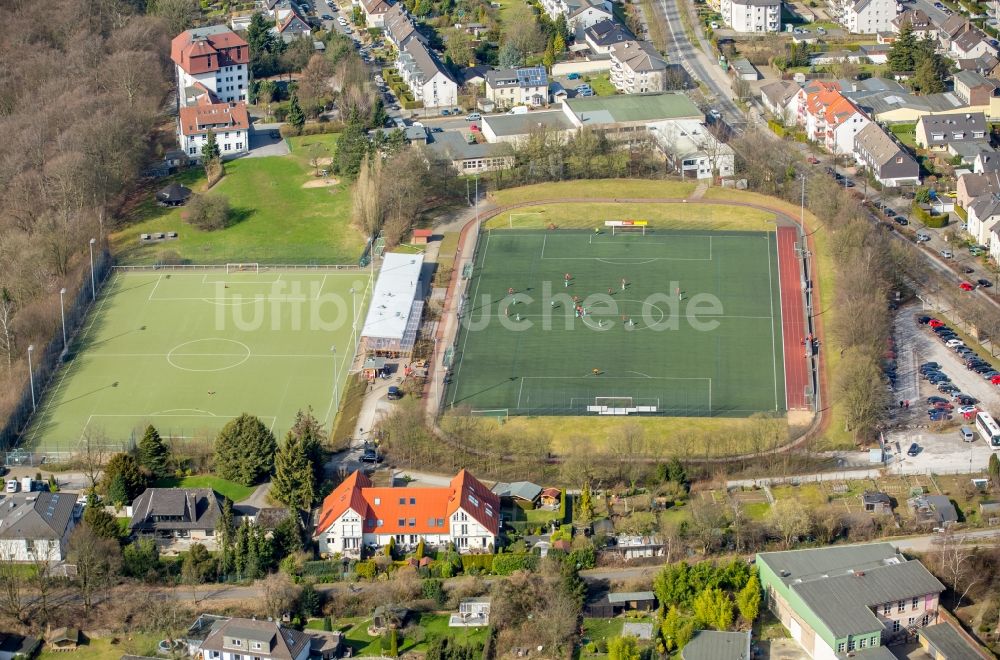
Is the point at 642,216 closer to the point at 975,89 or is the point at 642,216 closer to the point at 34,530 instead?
the point at 975,89

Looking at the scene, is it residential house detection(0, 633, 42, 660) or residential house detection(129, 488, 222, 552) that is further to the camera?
residential house detection(129, 488, 222, 552)

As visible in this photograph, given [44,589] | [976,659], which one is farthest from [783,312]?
[44,589]

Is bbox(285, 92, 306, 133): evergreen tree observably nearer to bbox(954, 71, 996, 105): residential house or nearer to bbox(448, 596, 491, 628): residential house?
bbox(954, 71, 996, 105): residential house

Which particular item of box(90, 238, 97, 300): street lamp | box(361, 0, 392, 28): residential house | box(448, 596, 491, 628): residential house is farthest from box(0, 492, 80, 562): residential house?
box(361, 0, 392, 28): residential house

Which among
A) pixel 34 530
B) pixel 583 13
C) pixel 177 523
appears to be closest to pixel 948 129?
pixel 583 13

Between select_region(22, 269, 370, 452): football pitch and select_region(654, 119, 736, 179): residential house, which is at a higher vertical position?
select_region(654, 119, 736, 179): residential house

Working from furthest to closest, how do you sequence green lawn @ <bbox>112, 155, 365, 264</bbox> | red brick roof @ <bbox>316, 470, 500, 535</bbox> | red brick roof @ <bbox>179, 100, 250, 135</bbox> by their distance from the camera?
red brick roof @ <bbox>179, 100, 250, 135</bbox>, green lawn @ <bbox>112, 155, 365, 264</bbox>, red brick roof @ <bbox>316, 470, 500, 535</bbox>
